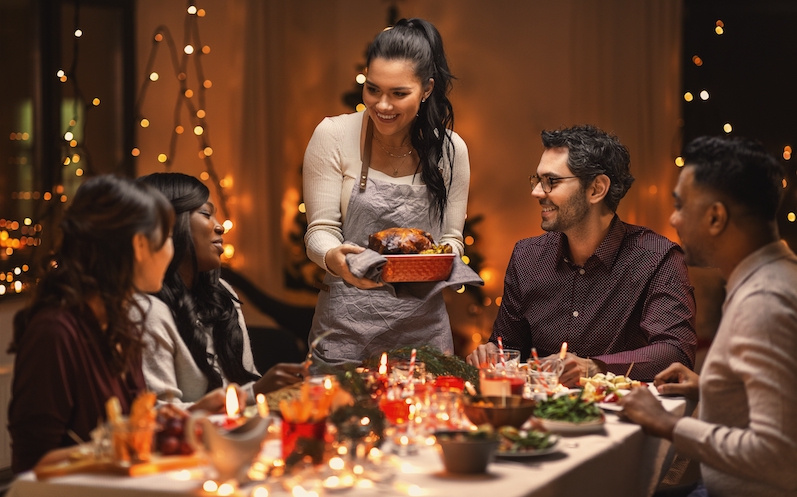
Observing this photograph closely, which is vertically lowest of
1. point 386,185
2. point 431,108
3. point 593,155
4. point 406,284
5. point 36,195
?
point 406,284

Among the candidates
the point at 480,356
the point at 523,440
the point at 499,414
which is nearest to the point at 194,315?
the point at 480,356

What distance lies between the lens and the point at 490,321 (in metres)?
6.99

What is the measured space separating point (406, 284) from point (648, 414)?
1.05 metres

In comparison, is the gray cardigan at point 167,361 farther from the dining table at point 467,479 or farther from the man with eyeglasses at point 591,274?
the man with eyeglasses at point 591,274

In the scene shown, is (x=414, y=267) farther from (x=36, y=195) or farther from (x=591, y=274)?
(x=36, y=195)

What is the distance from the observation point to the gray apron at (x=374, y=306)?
10.4 feet

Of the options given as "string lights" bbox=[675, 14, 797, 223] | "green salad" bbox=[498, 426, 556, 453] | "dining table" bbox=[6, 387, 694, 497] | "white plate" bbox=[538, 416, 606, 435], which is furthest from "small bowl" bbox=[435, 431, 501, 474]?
"string lights" bbox=[675, 14, 797, 223]

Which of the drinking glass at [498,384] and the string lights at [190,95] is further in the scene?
the string lights at [190,95]

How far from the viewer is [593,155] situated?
3375 mm

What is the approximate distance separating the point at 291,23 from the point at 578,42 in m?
2.30

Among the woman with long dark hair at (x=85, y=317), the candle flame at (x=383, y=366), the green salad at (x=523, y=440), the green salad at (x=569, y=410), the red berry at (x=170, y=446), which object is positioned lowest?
the green salad at (x=569, y=410)

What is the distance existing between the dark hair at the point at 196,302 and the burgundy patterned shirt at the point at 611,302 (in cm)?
106

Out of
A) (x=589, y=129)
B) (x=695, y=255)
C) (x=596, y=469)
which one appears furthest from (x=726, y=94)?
(x=596, y=469)

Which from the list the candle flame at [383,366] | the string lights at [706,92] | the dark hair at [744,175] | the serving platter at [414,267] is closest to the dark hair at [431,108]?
the serving platter at [414,267]
